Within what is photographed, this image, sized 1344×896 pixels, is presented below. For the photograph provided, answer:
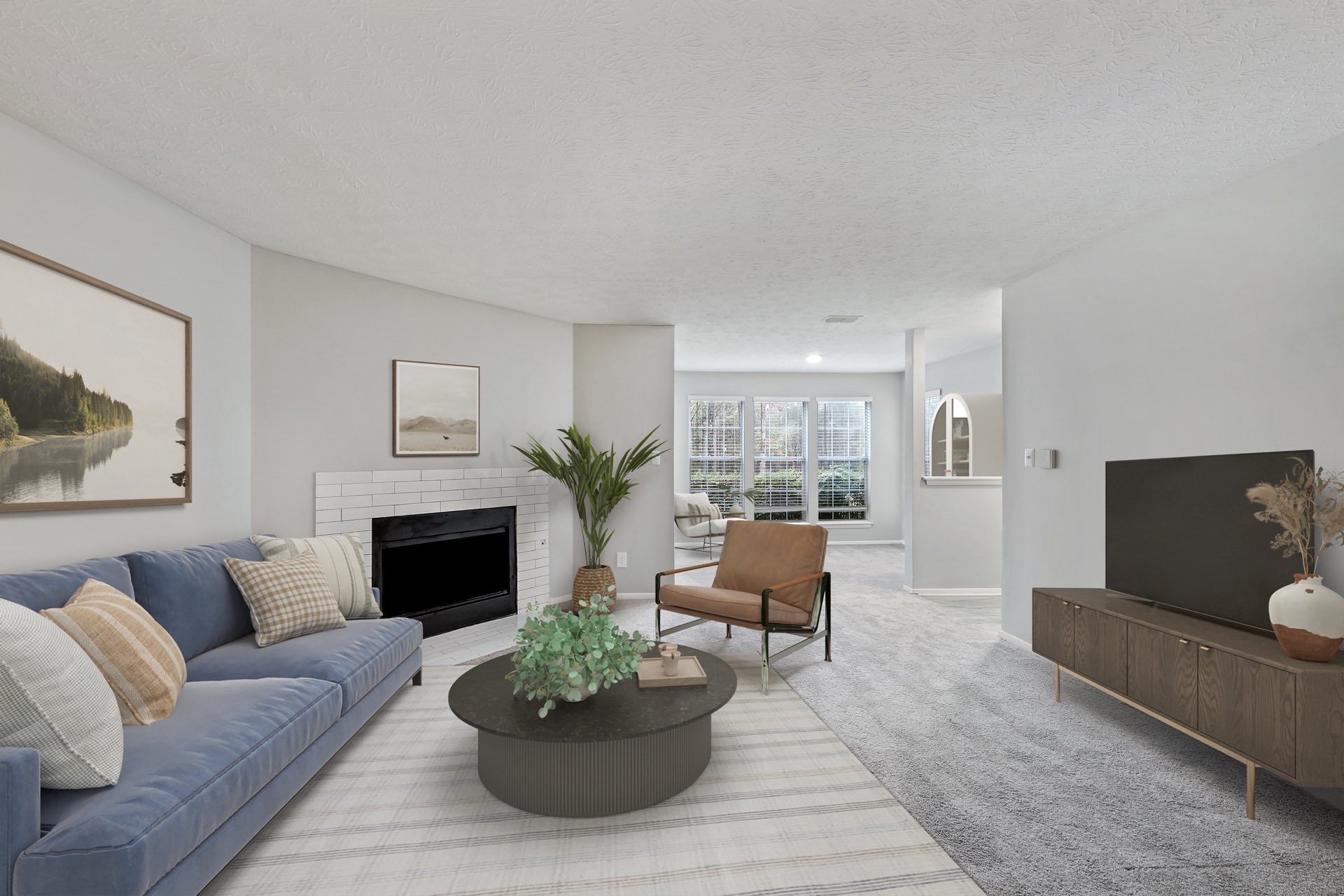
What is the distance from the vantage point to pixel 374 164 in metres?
2.88

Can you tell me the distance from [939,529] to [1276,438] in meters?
3.75

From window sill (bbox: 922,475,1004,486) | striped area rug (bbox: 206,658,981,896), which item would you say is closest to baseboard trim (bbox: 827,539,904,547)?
window sill (bbox: 922,475,1004,486)

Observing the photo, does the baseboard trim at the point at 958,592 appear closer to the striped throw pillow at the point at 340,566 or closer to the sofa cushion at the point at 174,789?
the striped throw pillow at the point at 340,566

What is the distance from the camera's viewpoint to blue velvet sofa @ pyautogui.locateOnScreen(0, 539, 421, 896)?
1.52m

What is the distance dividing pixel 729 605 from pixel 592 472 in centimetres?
195

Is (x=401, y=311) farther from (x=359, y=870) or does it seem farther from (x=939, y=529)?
(x=939, y=529)

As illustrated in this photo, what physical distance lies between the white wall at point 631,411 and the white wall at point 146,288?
112 inches

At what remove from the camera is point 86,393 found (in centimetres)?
279

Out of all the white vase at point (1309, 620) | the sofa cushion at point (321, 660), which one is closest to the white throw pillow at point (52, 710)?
the sofa cushion at point (321, 660)

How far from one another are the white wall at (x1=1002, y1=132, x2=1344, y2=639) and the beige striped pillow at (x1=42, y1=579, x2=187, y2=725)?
13.5 feet

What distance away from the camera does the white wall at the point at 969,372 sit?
299 inches

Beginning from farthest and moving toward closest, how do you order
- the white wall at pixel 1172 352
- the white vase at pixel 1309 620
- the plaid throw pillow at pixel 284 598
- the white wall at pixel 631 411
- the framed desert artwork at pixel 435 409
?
the white wall at pixel 631 411 → the framed desert artwork at pixel 435 409 → the plaid throw pillow at pixel 284 598 → the white wall at pixel 1172 352 → the white vase at pixel 1309 620

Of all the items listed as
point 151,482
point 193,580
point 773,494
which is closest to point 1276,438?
point 193,580

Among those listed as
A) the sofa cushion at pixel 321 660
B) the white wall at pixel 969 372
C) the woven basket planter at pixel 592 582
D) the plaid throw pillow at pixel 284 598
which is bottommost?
the woven basket planter at pixel 592 582
